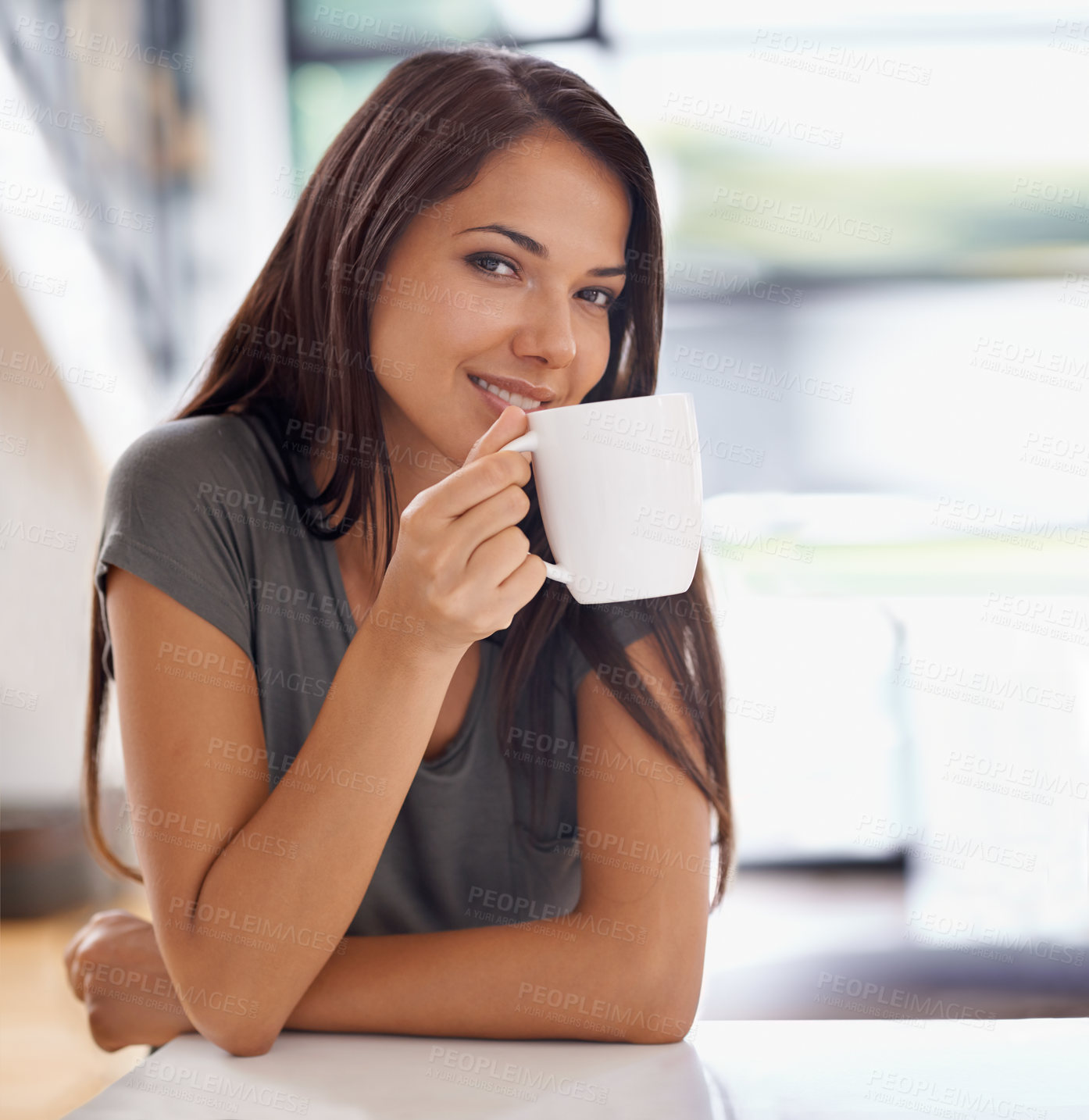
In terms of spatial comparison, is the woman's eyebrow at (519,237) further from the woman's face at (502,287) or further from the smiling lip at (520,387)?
the smiling lip at (520,387)

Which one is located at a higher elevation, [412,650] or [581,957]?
[412,650]

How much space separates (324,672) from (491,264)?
413 millimetres

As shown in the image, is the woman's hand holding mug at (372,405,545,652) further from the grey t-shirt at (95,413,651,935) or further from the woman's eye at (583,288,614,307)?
the woman's eye at (583,288,614,307)

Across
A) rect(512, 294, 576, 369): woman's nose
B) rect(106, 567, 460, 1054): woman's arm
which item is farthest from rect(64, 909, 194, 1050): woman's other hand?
rect(512, 294, 576, 369): woman's nose

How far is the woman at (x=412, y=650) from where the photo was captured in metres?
0.72

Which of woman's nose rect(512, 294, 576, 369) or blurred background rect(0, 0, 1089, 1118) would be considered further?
blurred background rect(0, 0, 1089, 1118)

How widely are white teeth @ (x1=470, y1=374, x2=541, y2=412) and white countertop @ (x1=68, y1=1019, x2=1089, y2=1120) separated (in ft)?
1.74

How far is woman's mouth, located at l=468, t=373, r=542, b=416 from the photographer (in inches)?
37.0

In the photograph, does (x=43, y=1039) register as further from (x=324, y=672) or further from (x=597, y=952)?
(x=597, y=952)

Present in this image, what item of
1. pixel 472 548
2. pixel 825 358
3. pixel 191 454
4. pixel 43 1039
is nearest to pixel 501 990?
pixel 472 548

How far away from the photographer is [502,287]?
0.93 meters

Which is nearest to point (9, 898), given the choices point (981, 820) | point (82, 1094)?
point (82, 1094)

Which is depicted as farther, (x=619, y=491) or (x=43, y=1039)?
(x=43, y=1039)

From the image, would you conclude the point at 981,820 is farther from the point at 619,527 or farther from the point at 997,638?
the point at 619,527
